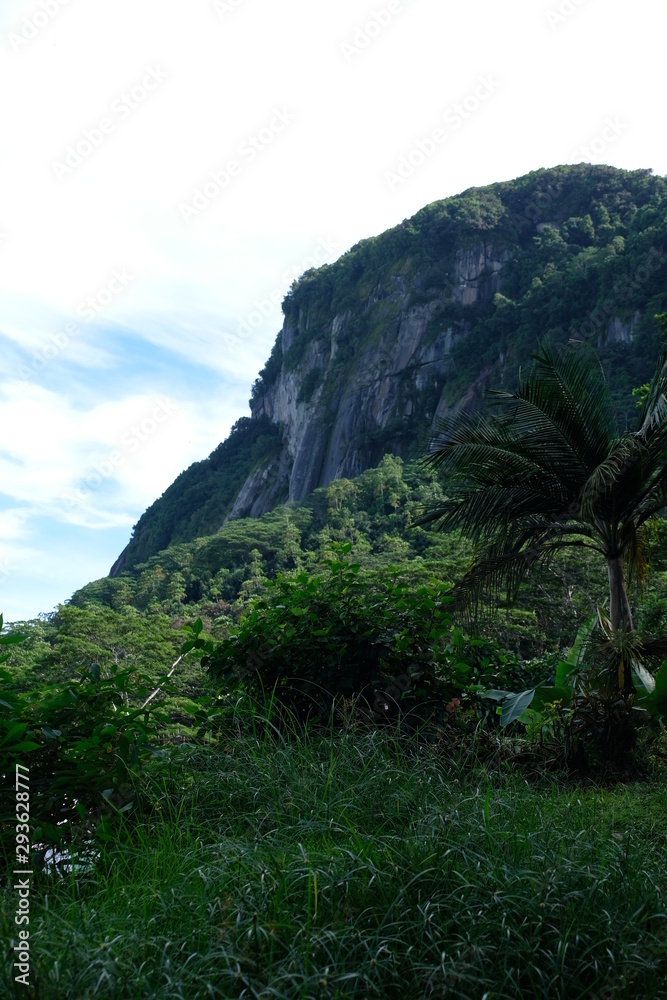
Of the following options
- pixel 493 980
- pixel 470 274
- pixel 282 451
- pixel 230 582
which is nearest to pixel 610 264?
pixel 470 274

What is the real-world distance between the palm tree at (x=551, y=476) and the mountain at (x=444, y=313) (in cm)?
4461

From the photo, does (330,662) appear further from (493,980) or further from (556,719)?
(493,980)

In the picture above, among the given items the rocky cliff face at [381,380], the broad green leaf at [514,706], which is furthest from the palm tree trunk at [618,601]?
the rocky cliff face at [381,380]

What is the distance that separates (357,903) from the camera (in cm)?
248

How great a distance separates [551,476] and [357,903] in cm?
530

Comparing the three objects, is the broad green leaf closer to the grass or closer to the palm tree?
the palm tree

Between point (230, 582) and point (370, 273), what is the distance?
5379 centimetres

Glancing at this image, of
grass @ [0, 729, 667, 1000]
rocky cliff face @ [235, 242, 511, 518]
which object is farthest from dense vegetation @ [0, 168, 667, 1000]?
rocky cliff face @ [235, 242, 511, 518]

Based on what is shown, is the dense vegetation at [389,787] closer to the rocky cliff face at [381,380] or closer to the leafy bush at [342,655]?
the leafy bush at [342,655]

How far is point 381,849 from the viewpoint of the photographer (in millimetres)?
2758

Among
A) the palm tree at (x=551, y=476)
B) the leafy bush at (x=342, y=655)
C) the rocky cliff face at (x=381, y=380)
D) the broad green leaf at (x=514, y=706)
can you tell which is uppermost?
the rocky cliff face at (x=381, y=380)

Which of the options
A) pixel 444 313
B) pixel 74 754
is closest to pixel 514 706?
pixel 74 754

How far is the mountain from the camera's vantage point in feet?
193

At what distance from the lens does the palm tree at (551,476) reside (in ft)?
22.2
